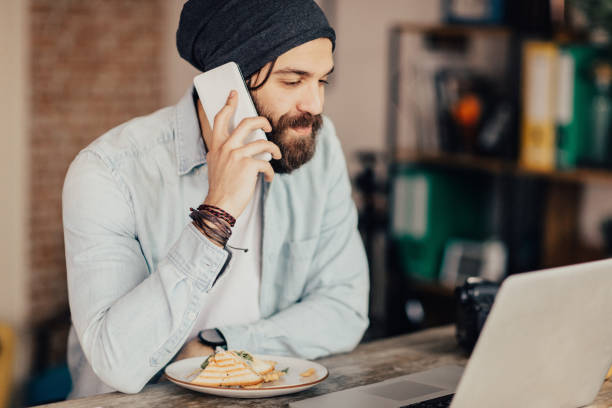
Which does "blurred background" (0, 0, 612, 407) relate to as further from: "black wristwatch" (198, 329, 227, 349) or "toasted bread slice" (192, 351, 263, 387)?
"toasted bread slice" (192, 351, 263, 387)

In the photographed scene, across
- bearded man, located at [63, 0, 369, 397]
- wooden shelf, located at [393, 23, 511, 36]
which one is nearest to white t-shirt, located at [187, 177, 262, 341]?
bearded man, located at [63, 0, 369, 397]

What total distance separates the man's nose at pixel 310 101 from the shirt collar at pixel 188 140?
225 mm

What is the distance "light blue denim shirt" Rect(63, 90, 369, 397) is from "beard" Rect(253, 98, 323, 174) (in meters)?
0.12

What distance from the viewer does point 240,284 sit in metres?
1.71

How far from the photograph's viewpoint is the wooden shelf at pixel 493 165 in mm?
3090

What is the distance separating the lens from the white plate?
1273 millimetres

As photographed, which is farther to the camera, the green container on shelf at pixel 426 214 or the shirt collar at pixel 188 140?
the green container on shelf at pixel 426 214

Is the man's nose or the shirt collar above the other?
the man's nose

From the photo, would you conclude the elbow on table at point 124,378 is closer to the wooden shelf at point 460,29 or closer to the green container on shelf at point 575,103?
the green container on shelf at point 575,103

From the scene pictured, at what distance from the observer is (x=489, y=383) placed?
3.62ft

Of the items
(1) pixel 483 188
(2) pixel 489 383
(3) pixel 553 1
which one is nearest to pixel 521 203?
(1) pixel 483 188

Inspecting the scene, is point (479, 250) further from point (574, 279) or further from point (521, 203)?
point (574, 279)

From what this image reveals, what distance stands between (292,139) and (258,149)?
173 mm

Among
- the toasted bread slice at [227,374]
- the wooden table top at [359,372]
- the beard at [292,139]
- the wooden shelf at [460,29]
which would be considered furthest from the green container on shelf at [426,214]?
the toasted bread slice at [227,374]
